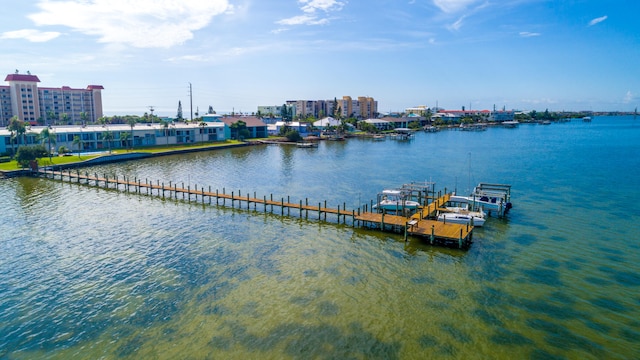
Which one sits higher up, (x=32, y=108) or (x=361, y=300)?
(x=32, y=108)

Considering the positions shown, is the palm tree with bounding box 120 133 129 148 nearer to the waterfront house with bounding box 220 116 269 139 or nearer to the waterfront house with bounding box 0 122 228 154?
the waterfront house with bounding box 0 122 228 154

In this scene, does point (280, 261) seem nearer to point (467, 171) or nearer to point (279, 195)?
point (279, 195)

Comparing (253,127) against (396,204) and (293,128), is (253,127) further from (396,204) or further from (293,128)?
(396,204)

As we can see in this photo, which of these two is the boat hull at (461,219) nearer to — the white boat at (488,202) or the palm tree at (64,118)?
the white boat at (488,202)

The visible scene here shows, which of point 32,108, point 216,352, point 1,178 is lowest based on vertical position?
point 216,352

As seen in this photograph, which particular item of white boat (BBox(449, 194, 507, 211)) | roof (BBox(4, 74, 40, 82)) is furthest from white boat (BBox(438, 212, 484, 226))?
roof (BBox(4, 74, 40, 82))

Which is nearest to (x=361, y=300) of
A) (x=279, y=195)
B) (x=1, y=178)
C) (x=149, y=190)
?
(x=279, y=195)
